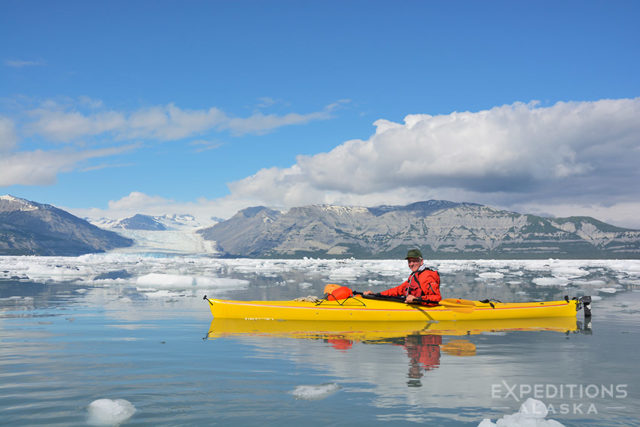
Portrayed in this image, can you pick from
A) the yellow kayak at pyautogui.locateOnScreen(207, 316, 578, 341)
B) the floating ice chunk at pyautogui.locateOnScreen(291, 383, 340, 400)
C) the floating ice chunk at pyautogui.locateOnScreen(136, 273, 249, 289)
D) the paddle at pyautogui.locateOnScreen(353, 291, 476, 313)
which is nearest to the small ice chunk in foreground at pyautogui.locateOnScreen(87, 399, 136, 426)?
the floating ice chunk at pyautogui.locateOnScreen(291, 383, 340, 400)

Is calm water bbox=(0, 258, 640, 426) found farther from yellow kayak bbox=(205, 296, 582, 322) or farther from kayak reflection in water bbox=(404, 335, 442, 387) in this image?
yellow kayak bbox=(205, 296, 582, 322)

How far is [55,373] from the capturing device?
7.18 m

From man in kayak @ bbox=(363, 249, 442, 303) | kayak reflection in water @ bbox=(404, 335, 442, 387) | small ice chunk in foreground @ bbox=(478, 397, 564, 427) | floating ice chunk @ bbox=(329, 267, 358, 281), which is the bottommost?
floating ice chunk @ bbox=(329, 267, 358, 281)

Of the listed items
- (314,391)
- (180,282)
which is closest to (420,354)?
(314,391)

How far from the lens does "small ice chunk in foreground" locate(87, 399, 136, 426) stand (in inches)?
199

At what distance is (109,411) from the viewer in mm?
5227

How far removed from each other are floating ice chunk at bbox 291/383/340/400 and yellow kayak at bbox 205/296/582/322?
631cm

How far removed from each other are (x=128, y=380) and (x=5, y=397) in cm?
151

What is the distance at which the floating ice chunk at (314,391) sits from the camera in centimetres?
593

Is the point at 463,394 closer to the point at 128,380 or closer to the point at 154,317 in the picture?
the point at 128,380

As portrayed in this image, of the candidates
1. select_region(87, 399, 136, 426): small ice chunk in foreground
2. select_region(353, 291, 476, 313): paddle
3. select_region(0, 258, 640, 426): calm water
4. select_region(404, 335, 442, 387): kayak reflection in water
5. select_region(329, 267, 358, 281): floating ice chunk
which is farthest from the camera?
select_region(329, 267, 358, 281): floating ice chunk

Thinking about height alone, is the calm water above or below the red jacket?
below

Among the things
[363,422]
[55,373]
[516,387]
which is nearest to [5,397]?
[55,373]

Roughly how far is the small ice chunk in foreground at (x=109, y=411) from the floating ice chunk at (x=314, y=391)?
205 centimetres
